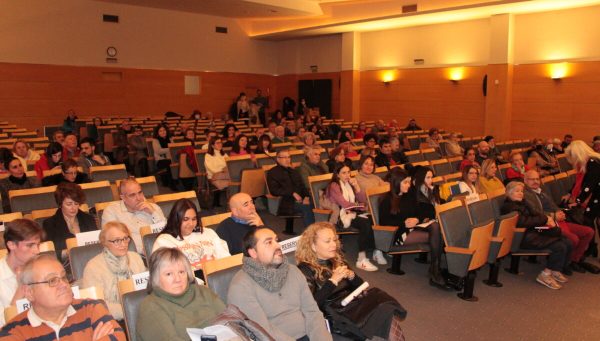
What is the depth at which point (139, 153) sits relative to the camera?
10.2 m

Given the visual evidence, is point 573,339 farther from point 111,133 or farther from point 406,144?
point 111,133

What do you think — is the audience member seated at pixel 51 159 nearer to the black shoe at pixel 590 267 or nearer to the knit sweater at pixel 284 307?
the knit sweater at pixel 284 307

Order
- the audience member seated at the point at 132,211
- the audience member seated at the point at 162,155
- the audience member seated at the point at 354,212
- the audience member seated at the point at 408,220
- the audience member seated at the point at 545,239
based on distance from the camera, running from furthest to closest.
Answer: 1. the audience member seated at the point at 162,155
2. the audience member seated at the point at 354,212
3. the audience member seated at the point at 545,239
4. the audience member seated at the point at 408,220
5. the audience member seated at the point at 132,211

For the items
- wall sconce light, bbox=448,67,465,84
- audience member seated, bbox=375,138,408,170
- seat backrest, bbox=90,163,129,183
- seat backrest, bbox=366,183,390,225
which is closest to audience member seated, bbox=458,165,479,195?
seat backrest, bbox=366,183,390,225

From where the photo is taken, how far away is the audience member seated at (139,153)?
32.4 ft

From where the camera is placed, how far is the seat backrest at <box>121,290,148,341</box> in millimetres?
2770

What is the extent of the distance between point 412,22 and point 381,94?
290 centimetres

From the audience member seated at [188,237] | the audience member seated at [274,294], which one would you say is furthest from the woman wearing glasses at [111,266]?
the audience member seated at [274,294]

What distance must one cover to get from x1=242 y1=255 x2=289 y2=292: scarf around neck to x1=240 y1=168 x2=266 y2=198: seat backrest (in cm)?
397

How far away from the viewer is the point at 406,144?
1144 centimetres

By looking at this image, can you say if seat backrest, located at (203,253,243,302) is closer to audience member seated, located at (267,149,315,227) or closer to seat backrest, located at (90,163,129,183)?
audience member seated, located at (267,149,315,227)

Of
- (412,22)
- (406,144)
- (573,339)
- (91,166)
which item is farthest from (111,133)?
(573,339)

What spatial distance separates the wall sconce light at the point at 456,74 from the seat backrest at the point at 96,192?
12.3 meters

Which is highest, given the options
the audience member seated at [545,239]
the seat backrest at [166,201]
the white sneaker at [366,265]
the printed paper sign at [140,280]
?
the seat backrest at [166,201]
